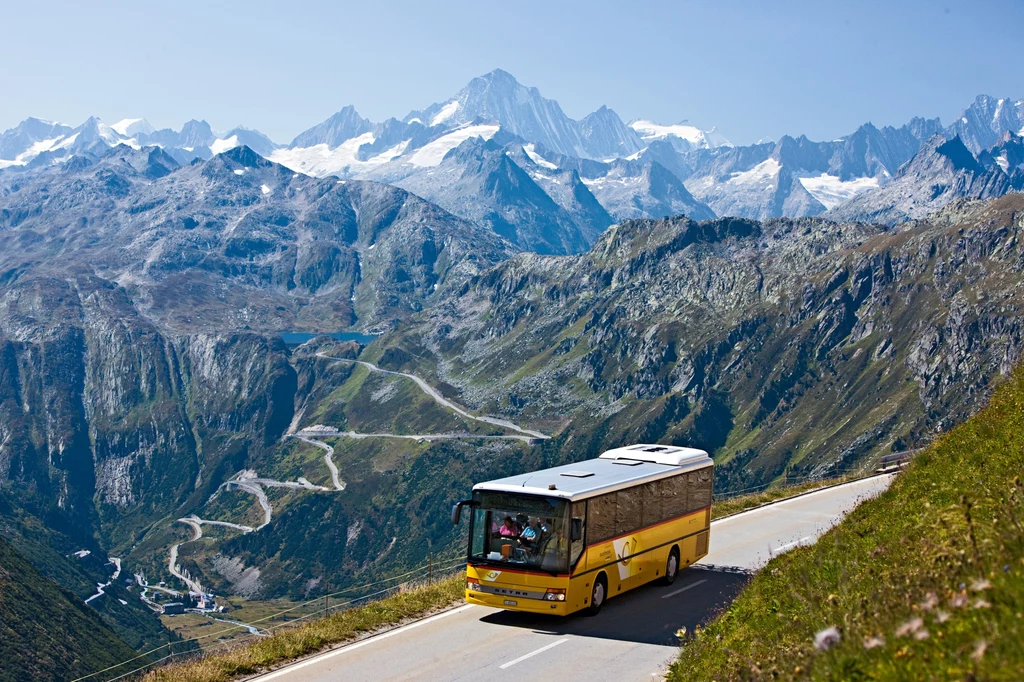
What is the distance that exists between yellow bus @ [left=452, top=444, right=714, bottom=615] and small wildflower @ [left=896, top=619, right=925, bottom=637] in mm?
16866

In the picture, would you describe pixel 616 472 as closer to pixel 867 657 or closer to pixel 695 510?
pixel 695 510

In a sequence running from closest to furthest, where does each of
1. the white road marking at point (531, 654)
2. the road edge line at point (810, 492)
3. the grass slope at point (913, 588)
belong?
the grass slope at point (913, 588), the white road marking at point (531, 654), the road edge line at point (810, 492)

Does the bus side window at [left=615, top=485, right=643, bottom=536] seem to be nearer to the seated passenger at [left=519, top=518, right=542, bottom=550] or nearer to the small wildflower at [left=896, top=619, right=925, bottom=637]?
the seated passenger at [left=519, top=518, right=542, bottom=550]

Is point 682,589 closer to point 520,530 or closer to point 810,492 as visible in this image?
point 520,530

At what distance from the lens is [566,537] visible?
1092 inches

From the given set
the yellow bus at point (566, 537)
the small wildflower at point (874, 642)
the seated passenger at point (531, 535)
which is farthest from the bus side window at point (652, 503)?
the small wildflower at point (874, 642)

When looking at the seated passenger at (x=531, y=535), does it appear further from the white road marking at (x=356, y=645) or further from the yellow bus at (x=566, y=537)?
the white road marking at (x=356, y=645)

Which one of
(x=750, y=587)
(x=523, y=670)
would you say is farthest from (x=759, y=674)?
(x=523, y=670)

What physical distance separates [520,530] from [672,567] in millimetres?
8070

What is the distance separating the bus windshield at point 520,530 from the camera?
27.9m

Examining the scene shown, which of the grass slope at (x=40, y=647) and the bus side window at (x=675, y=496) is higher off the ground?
the bus side window at (x=675, y=496)

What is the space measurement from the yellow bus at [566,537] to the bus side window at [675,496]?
83 mm

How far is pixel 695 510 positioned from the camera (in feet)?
116

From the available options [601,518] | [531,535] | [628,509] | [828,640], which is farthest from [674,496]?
[828,640]
